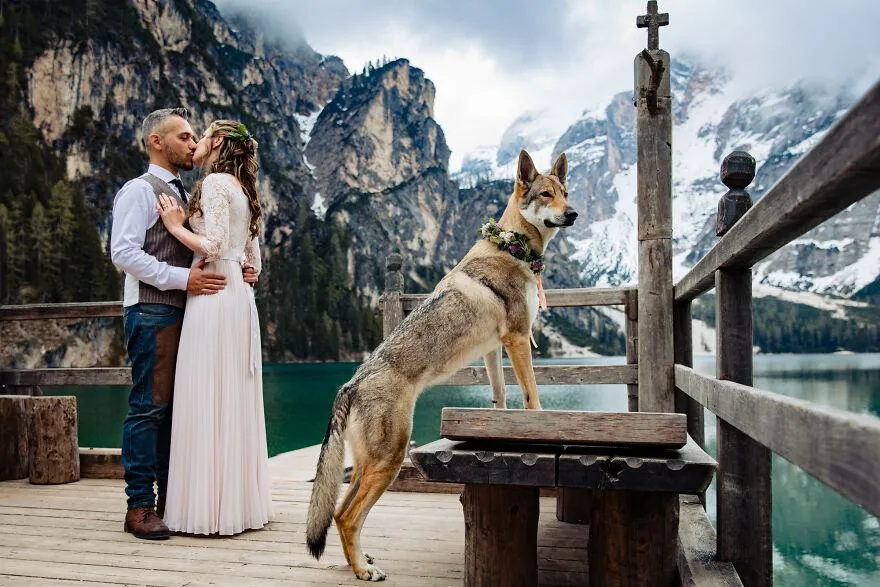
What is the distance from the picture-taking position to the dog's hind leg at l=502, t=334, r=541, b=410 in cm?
392

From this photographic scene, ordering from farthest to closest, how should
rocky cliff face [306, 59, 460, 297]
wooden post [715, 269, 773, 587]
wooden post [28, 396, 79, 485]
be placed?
rocky cliff face [306, 59, 460, 297]
wooden post [28, 396, 79, 485]
wooden post [715, 269, 773, 587]

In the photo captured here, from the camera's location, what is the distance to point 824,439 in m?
1.33

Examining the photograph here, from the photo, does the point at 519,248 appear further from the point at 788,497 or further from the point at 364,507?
the point at 788,497

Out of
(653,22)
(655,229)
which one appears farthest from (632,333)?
(653,22)

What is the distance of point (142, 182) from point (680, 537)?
3839mm

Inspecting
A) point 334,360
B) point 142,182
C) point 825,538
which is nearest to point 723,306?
point 142,182

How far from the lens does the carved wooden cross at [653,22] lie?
552cm

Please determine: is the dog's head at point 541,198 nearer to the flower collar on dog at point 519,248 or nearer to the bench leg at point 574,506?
the flower collar on dog at point 519,248

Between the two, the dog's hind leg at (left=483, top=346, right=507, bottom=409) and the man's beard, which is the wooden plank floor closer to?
the dog's hind leg at (left=483, top=346, right=507, bottom=409)

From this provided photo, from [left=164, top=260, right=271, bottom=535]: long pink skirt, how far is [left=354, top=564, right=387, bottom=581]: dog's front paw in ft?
4.29

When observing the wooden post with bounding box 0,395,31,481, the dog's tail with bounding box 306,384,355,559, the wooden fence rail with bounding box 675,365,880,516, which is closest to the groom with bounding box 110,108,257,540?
the dog's tail with bounding box 306,384,355,559

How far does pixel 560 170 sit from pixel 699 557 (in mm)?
2547

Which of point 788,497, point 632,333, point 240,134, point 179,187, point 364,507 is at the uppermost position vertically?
point 240,134

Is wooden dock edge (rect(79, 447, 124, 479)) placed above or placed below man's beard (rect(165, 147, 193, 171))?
below
